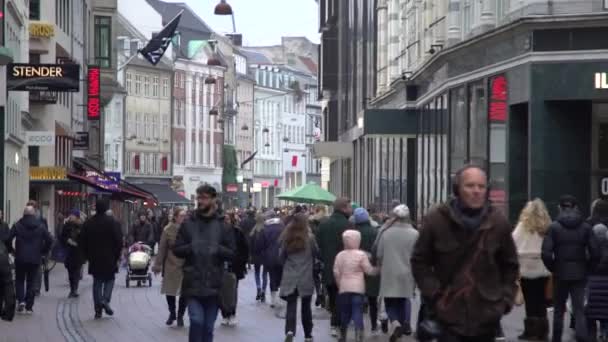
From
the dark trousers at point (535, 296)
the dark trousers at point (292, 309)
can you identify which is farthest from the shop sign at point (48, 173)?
the dark trousers at point (535, 296)

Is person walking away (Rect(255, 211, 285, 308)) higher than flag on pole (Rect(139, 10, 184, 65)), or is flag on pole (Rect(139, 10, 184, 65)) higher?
flag on pole (Rect(139, 10, 184, 65))

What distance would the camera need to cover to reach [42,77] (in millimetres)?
44906

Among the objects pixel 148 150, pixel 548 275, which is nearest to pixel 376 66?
pixel 548 275

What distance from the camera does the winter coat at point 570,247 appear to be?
19.1 m

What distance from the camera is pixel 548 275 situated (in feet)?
68.9

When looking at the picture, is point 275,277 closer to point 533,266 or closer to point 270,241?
point 270,241

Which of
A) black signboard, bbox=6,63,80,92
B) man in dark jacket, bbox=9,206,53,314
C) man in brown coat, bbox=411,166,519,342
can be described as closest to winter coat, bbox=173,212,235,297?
man in brown coat, bbox=411,166,519,342

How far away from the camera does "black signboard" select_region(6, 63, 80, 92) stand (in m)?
44.2

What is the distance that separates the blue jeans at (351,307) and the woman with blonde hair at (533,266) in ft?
6.39

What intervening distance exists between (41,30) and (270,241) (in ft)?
93.5

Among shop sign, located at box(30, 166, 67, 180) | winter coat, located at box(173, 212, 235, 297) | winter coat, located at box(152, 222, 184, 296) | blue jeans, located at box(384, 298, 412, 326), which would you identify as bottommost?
blue jeans, located at box(384, 298, 412, 326)

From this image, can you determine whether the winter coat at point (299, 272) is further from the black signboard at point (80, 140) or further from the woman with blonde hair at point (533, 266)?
the black signboard at point (80, 140)

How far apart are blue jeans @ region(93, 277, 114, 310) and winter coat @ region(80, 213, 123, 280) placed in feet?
0.43

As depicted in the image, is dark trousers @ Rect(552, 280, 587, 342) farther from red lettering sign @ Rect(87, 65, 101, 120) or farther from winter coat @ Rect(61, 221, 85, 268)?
red lettering sign @ Rect(87, 65, 101, 120)
